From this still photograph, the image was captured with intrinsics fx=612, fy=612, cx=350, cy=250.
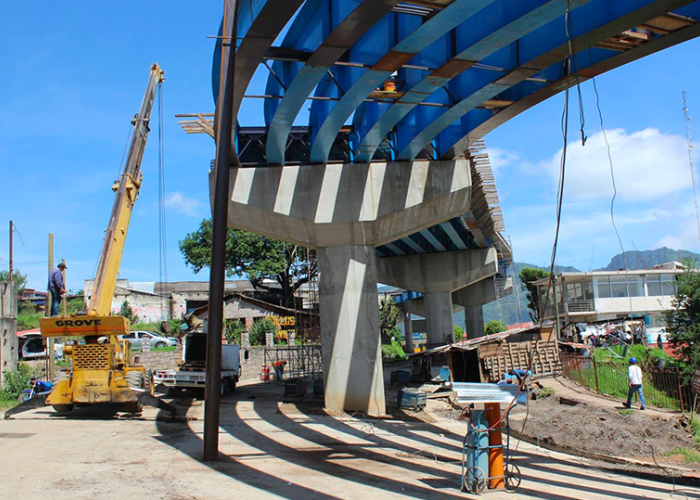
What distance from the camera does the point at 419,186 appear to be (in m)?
18.9

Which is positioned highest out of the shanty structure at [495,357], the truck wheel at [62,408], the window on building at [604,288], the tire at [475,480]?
the window on building at [604,288]

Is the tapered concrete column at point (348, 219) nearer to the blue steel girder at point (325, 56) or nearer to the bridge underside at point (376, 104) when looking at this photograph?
the bridge underside at point (376, 104)

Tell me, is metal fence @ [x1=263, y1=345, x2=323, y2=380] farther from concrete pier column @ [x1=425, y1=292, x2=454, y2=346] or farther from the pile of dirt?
the pile of dirt

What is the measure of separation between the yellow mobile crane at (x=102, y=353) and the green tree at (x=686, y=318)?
21473 mm

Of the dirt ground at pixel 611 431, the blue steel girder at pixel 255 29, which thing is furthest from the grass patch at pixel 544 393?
the blue steel girder at pixel 255 29

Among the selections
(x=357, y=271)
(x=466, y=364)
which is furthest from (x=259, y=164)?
(x=466, y=364)

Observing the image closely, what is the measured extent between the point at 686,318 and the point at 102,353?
24.0 meters

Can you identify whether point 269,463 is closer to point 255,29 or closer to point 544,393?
point 255,29

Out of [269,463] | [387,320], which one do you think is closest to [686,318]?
[269,463]

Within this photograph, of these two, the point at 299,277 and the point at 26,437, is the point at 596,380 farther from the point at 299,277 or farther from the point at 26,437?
the point at 299,277

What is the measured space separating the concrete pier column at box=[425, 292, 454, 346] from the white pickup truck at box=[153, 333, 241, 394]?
1442 centimetres

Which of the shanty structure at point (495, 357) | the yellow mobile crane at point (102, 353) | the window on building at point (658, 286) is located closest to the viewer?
the yellow mobile crane at point (102, 353)

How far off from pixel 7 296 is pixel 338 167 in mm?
15119

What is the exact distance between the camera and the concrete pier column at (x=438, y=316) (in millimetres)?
38281
